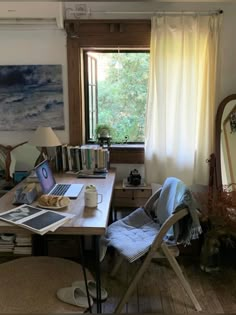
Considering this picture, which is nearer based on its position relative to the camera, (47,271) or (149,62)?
(47,271)

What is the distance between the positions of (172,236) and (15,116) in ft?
5.92

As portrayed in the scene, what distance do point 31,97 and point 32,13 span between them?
71 cm

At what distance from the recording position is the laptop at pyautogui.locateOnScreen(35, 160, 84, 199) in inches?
85.1

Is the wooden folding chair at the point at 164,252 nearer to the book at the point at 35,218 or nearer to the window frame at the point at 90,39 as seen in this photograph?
the book at the point at 35,218

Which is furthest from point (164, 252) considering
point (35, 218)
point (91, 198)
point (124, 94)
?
point (124, 94)

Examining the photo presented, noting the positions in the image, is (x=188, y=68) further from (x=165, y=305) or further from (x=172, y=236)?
(x=165, y=305)

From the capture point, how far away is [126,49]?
302cm

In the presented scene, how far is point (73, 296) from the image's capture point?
1.54 meters

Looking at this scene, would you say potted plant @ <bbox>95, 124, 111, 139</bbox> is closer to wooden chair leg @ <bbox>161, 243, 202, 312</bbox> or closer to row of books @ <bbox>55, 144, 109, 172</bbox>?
row of books @ <bbox>55, 144, 109, 172</bbox>

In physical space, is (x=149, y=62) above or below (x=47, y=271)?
above

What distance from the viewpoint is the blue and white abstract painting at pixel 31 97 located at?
9.73ft

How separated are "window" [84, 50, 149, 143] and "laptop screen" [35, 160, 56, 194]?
96cm

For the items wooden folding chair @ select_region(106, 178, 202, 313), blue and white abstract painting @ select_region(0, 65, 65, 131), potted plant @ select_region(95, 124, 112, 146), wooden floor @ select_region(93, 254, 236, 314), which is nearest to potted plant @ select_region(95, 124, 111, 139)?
potted plant @ select_region(95, 124, 112, 146)

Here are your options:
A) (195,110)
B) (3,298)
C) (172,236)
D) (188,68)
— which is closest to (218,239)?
(172,236)
